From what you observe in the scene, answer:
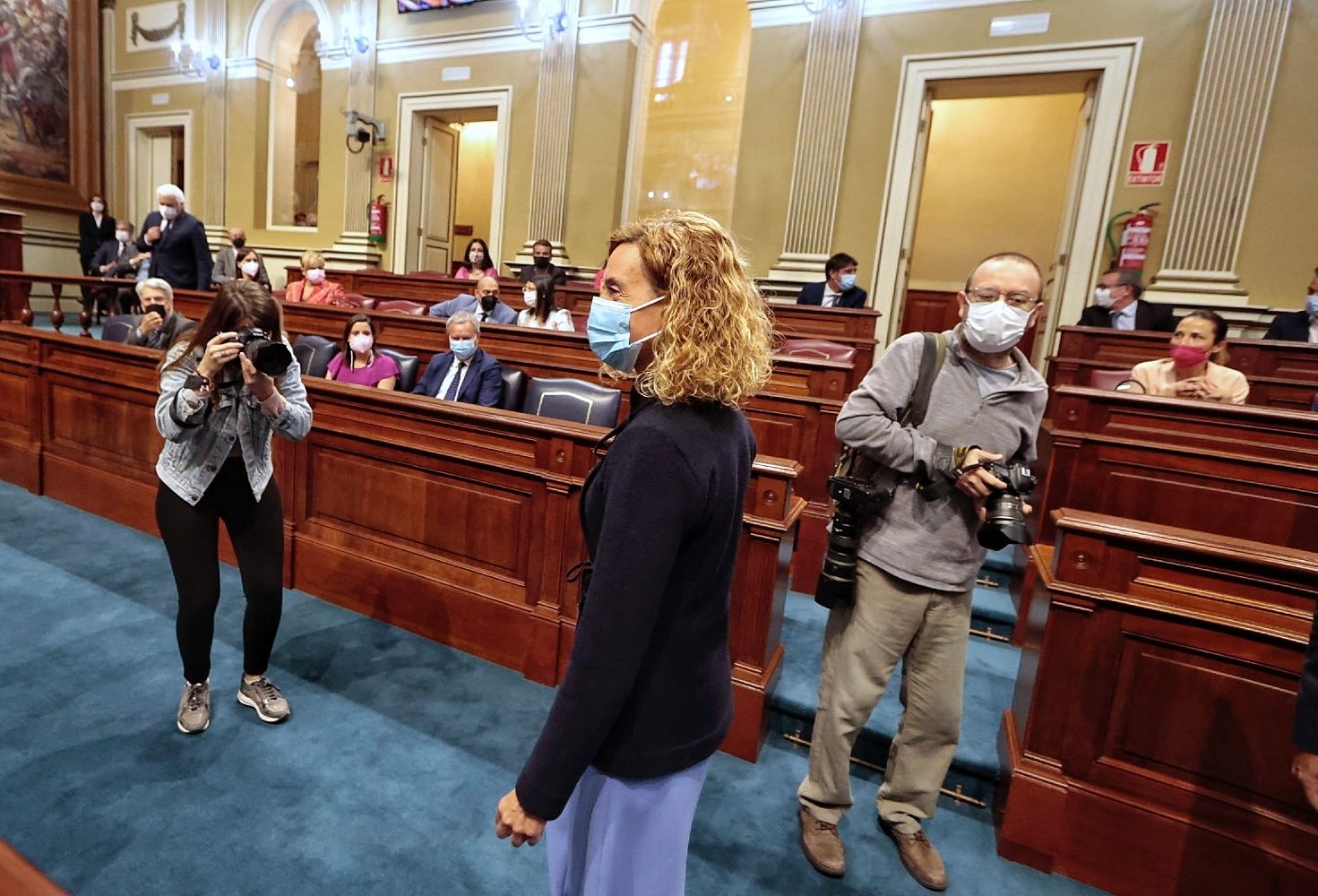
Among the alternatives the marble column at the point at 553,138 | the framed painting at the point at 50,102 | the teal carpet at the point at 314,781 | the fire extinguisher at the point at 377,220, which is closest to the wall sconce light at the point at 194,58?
the framed painting at the point at 50,102

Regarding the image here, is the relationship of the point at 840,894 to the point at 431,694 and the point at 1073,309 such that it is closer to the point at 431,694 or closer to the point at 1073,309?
the point at 431,694

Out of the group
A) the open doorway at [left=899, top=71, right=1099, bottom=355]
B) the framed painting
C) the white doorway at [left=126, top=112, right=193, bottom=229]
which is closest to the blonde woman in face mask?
the open doorway at [left=899, top=71, right=1099, bottom=355]

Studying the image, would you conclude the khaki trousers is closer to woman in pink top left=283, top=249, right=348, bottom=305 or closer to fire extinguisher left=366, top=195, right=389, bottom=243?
woman in pink top left=283, top=249, right=348, bottom=305

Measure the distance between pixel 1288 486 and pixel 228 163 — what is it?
12.0m

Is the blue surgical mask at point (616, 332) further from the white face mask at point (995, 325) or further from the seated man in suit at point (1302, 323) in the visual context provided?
the seated man in suit at point (1302, 323)

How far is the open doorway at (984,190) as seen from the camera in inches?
316

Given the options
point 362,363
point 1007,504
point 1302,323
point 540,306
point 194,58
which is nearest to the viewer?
point 1007,504

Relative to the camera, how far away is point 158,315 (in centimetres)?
321

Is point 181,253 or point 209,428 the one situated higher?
point 181,253

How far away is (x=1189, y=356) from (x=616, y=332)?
3.21 m

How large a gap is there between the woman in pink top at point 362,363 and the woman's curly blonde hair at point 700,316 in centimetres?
292

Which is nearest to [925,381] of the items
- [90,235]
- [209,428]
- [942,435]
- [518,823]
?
[942,435]

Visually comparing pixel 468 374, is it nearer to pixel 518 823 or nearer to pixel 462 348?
pixel 462 348

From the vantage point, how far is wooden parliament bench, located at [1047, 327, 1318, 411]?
3934 mm
